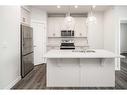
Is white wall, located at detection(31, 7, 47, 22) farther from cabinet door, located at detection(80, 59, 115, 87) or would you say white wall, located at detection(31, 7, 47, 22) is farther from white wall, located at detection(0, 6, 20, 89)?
cabinet door, located at detection(80, 59, 115, 87)

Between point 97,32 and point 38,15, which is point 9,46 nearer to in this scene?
point 38,15

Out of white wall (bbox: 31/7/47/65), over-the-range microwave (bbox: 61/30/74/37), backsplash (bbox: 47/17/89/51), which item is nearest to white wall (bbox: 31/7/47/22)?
white wall (bbox: 31/7/47/65)

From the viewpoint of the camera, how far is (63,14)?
8.02 meters

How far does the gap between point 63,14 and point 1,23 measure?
4962 mm

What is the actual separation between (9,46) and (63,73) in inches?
58.9

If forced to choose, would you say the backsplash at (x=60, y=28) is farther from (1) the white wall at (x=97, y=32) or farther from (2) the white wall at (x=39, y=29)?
(2) the white wall at (x=39, y=29)

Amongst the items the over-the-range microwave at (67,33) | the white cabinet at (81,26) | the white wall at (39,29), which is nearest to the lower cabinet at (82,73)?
the white wall at (39,29)

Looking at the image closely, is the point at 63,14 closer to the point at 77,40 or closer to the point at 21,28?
the point at 77,40

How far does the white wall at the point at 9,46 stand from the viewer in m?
3.44

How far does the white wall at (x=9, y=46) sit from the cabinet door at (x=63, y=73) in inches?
37.8

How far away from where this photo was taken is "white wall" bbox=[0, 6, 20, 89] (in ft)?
11.3

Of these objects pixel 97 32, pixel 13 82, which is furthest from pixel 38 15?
pixel 13 82

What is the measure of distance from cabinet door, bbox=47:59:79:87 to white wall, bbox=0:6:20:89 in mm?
961
